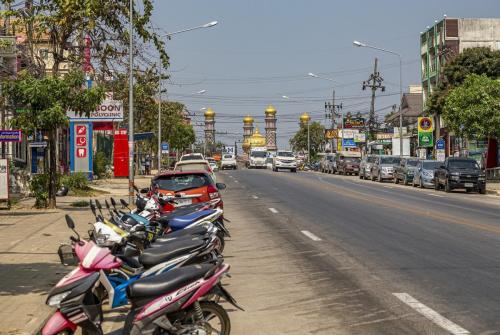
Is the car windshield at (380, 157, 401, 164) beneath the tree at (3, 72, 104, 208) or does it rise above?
beneath

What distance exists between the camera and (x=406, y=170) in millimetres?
50781

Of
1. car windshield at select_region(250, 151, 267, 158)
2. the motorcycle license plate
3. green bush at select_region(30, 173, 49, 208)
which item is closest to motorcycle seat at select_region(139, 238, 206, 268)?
the motorcycle license plate

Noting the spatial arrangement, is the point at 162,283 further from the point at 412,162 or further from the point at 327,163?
the point at 327,163

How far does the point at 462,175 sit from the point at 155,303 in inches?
1423

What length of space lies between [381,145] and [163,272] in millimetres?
86669

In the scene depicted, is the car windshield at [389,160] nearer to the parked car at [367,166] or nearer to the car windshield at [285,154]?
the parked car at [367,166]

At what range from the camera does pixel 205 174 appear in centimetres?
1616

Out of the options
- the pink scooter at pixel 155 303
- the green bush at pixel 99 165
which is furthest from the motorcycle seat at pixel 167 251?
the green bush at pixel 99 165

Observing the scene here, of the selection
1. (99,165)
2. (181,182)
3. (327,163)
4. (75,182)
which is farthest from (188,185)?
(327,163)

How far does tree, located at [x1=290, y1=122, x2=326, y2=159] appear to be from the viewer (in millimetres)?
150875

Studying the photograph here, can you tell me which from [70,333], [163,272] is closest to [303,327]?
[163,272]

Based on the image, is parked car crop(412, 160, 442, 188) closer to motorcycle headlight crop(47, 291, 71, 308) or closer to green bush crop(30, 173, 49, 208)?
green bush crop(30, 173, 49, 208)

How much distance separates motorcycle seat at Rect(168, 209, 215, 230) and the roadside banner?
5889 cm

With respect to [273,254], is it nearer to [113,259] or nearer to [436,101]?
[113,259]
